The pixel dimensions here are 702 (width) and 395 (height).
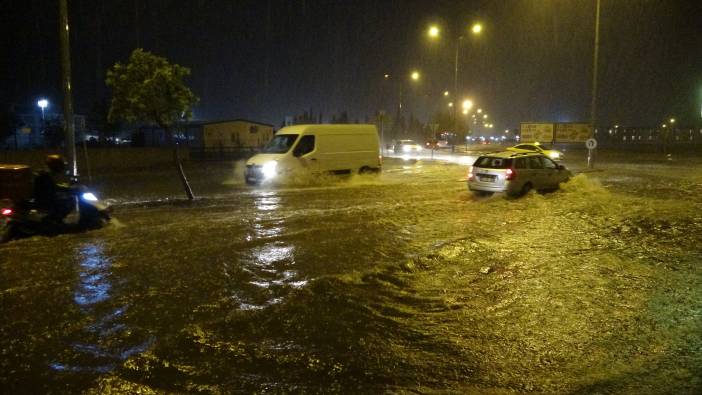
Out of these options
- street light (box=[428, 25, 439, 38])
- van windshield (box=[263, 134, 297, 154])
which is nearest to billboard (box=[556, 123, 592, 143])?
street light (box=[428, 25, 439, 38])

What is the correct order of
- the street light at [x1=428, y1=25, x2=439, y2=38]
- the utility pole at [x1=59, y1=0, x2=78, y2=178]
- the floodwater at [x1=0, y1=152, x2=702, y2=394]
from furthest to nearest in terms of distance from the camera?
the street light at [x1=428, y1=25, x2=439, y2=38]
the utility pole at [x1=59, y1=0, x2=78, y2=178]
the floodwater at [x1=0, y1=152, x2=702, y2=394]

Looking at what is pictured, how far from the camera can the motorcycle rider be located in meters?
9.28

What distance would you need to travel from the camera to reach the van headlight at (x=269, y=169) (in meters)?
18.9

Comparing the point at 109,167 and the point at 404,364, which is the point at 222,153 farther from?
the point at 404,364

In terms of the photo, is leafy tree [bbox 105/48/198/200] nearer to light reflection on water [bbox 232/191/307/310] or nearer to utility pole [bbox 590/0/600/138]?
light reflection on water [bbox 232/191/307/310]

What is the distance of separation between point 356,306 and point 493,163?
10.8m

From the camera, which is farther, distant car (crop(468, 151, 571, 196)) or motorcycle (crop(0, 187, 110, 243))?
distant car (crop(468, 151, 571, 196))

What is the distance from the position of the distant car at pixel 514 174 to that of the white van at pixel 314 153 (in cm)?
574

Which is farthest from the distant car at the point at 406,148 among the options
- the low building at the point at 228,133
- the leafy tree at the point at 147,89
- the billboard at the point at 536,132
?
the leafy tree at the point at 147,89

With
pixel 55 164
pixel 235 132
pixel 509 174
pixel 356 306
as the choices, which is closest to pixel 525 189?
pixel 509 174

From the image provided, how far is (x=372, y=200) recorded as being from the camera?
15.6m

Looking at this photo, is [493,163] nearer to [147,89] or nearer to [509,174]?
[509,174]

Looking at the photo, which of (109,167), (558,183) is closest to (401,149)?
(109,167)

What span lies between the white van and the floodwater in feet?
23.0
